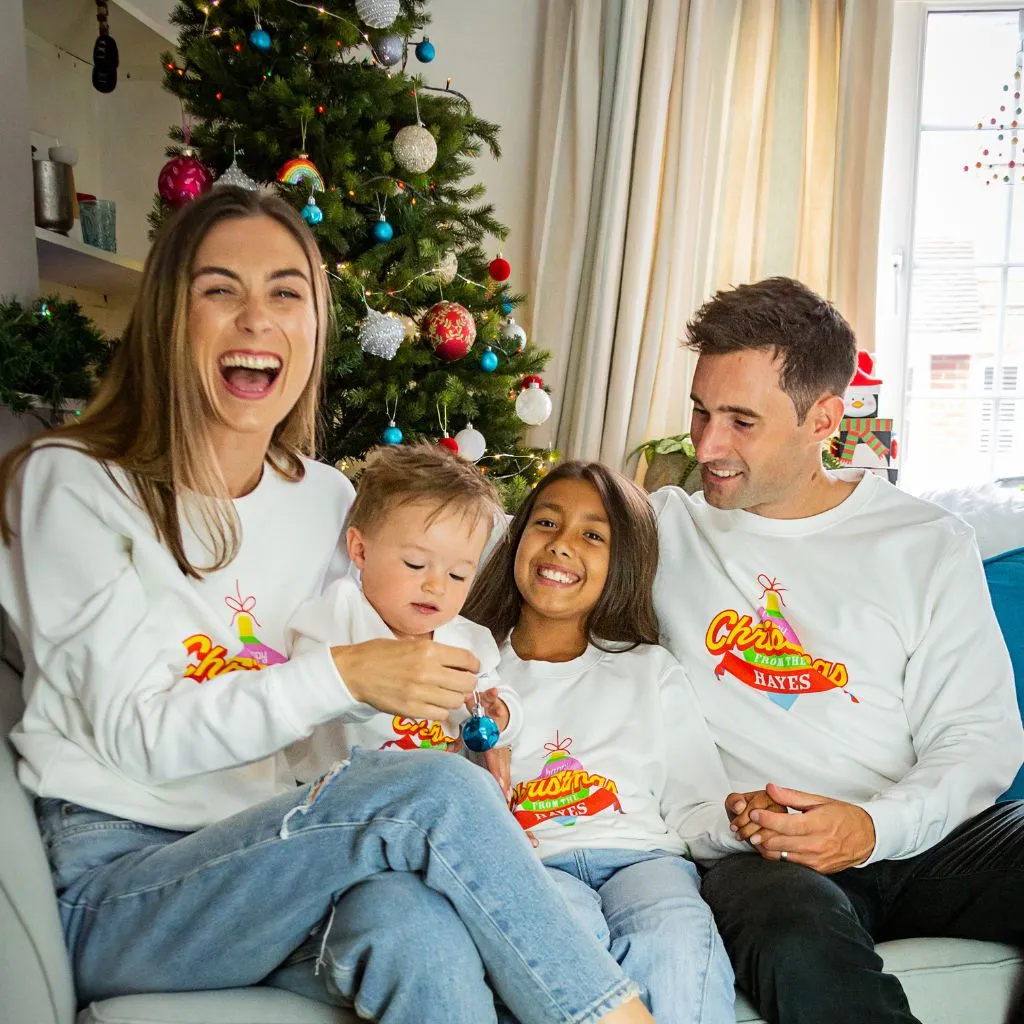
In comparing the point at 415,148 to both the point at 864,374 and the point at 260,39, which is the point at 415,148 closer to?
the point at 260,39

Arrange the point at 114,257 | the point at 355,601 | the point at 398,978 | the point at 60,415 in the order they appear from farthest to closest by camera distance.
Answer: the point at 114,257 < the point at 60,415 < the point at 355,601 < the point at 398,978

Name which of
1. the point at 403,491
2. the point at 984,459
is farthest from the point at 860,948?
the point at 984,459

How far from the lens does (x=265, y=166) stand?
260 centimetres

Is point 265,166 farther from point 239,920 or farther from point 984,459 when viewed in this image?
point 984,459

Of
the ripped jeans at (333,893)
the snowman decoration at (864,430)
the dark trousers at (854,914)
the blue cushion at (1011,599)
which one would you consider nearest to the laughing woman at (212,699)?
the ripped jeans at (333,893)

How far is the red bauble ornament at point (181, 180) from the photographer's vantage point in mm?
2420

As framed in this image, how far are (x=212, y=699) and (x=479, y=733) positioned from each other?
0.33 m

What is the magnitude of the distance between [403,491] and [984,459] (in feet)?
9.25

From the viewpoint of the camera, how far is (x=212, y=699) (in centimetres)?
115

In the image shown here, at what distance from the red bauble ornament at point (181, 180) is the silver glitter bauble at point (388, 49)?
510 millimetres

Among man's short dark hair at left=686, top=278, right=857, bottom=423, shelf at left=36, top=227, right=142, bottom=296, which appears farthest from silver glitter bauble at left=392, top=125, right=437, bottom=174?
man's short dark hair at left=686, top=278, right=857, bottom=423

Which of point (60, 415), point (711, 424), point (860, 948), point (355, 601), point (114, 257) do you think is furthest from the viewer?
point (114, 257)

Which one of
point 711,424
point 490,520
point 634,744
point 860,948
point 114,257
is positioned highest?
point 114,257

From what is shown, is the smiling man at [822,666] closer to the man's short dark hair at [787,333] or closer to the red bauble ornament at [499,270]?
the man's short dark hair at [787,333]
